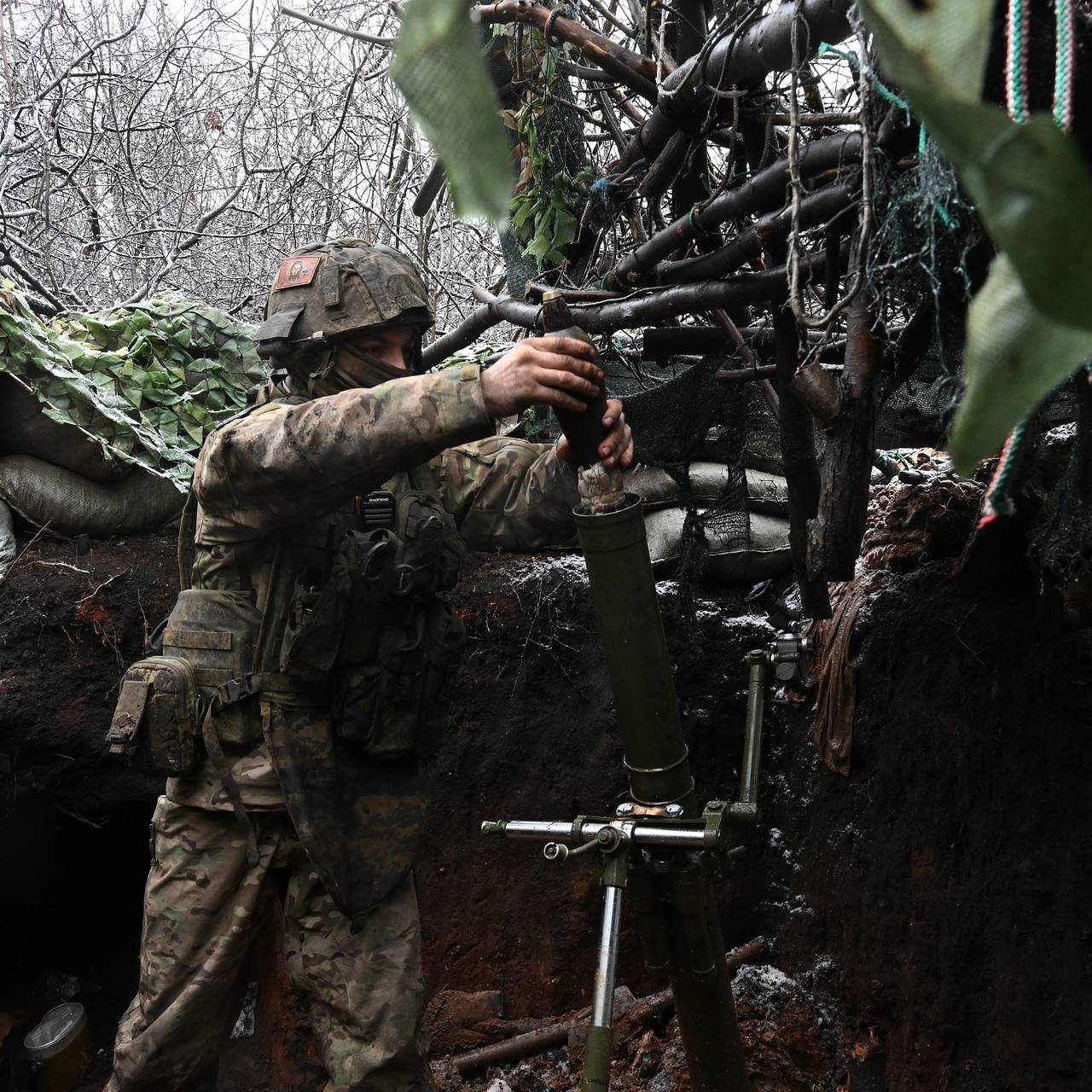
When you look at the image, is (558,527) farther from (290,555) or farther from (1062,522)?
A: (1062,522)

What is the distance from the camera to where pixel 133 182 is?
673 centimetres

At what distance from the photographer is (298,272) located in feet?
8.97

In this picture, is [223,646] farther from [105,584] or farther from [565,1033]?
[565,1033]

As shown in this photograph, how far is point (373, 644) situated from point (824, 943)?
2036 millimetres

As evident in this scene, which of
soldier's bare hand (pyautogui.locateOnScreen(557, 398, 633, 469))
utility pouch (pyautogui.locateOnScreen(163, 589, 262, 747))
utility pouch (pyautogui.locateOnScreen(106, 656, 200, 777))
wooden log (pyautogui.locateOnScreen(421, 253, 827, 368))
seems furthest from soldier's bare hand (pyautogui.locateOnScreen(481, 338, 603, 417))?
utility pouch (pyautogui.locateOnScreen(106, 656, 200, 777))

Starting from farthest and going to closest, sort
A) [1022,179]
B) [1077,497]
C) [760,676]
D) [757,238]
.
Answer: [760,676]
[757,238]
[1077,497]
[1022,179]

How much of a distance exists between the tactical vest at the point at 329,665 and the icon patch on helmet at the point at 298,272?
Result: 0.39m

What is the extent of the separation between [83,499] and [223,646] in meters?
1.82

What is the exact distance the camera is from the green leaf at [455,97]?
0.36 metres

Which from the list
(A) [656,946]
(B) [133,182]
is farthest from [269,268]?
(A) [656,946]

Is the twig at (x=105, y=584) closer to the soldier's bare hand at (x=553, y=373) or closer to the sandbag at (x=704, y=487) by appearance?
the sandbag at (x=704, y=487)

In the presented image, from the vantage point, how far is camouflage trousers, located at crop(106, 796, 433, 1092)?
253 centimetres

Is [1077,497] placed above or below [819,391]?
below

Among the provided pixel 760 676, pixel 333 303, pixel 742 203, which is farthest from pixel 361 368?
pixel 760 676
